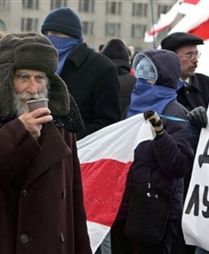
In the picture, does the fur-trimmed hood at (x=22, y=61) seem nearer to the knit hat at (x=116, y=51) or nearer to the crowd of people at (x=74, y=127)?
the crowd of people at (x=74, y=127)

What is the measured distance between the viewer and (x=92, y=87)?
4.66 metres

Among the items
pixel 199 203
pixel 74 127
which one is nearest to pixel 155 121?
pixel 199 203

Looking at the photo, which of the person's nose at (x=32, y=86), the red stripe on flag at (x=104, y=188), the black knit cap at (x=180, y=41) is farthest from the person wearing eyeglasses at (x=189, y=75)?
the person's nose at (x=32, y=86)

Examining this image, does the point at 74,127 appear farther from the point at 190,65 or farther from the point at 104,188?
the point at 190,65

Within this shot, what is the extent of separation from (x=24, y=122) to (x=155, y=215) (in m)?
1.50

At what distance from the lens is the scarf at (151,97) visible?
447cm

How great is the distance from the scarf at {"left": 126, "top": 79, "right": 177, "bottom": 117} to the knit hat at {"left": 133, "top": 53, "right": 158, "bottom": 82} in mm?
35

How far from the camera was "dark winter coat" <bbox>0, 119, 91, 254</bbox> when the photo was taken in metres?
3.07

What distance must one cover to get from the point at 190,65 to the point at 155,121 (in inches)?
55.1

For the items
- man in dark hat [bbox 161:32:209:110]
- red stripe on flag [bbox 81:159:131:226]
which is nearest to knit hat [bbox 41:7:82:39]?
red stripe on flag [bbox 81:159:131:226]

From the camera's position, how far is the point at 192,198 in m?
4.23

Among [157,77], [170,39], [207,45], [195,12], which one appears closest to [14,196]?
[157,77]

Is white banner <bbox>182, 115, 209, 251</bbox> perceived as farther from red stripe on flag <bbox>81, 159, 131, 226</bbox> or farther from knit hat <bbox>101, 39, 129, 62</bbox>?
knit hat <bbox>101, 39, 129, 62</bbox>

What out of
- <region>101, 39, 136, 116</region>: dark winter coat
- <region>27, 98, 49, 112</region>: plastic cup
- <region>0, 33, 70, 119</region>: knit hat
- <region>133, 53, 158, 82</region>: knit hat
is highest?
<region>0, 33, 70, 119</region>: knit hat
